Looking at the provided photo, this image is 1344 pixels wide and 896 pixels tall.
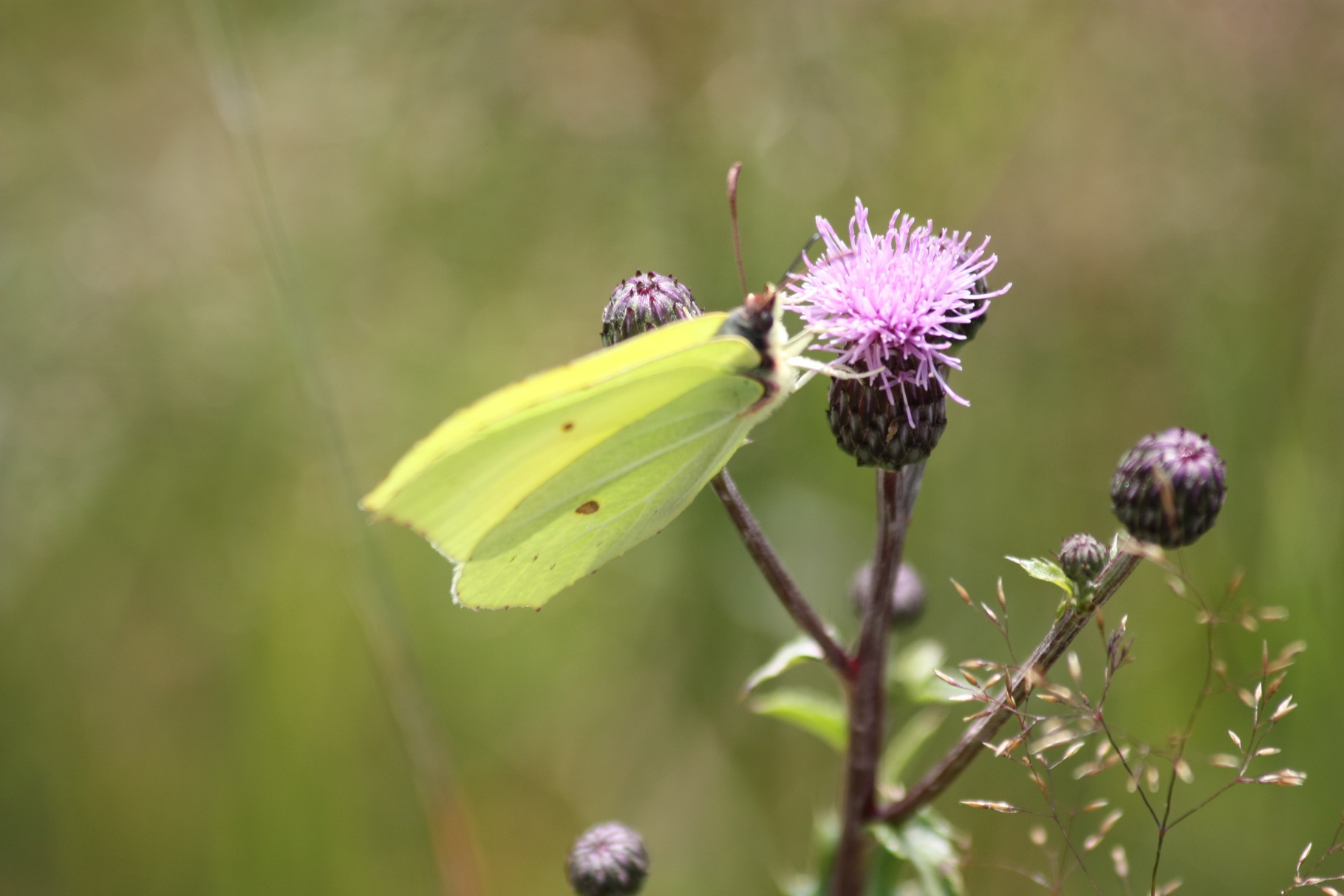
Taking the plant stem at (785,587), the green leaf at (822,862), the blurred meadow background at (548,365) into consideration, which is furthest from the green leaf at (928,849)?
the blurred meadow background at (548,365)

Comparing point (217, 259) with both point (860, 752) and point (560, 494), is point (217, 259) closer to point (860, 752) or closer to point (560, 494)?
point (560, 494)

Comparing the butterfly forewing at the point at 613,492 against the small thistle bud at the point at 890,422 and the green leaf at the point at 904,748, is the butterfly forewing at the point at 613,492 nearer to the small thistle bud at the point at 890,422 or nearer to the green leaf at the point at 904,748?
the small thistle bud at the point at 890,422

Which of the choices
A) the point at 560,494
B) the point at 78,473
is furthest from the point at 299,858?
the point at 560,494

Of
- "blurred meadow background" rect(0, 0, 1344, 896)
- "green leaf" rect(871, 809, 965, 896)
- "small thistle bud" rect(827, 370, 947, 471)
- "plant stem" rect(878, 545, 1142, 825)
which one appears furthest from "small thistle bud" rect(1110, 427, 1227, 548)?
"blurred meadow background" rect(0, 0, 1344, 896)

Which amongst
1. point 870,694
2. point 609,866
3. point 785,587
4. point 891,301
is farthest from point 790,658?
point 891,301

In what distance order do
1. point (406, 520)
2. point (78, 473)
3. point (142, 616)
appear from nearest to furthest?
point (406, 520)
point (78, 473)
point (142, 616)

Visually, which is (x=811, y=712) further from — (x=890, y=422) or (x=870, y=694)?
(x=890, y=422)
